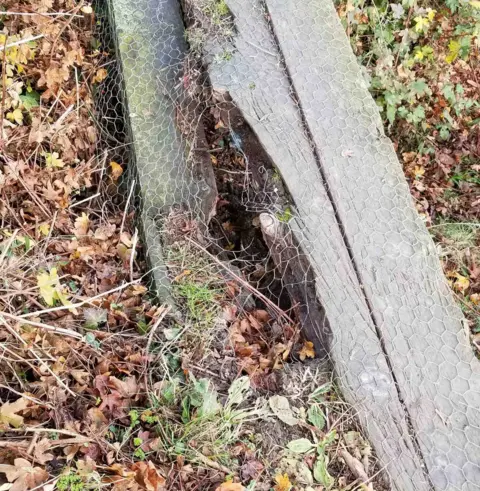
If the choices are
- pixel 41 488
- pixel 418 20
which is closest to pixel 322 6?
pixel 418 20

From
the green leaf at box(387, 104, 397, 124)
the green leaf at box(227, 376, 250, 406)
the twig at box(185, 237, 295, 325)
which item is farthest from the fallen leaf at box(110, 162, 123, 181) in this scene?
the green leaf at box(387, 104, 397, 124)

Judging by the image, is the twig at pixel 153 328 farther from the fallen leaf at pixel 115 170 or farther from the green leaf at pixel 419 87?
the green leaf at pixel 419 87

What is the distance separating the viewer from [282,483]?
1828 millimetres

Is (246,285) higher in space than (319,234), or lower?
lower

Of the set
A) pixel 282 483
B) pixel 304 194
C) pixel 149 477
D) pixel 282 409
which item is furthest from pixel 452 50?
pixel 149 477

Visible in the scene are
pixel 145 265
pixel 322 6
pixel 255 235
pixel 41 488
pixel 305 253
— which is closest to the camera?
pixel 41 488

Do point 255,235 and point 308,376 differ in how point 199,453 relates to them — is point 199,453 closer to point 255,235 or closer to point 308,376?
point 308,376

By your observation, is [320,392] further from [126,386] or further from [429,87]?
[429,87]

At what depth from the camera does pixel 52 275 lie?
1.95 meters

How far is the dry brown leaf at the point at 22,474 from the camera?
162 centimetres

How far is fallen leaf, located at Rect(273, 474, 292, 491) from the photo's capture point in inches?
71.7

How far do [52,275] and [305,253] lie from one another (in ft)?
3.48

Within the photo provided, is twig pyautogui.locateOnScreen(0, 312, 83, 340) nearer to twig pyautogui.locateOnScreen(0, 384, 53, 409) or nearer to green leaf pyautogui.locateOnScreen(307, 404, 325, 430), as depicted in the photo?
twig pyautogui.locateOnScreen(0, 384, 53, 409)

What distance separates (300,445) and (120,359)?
2.63ft
